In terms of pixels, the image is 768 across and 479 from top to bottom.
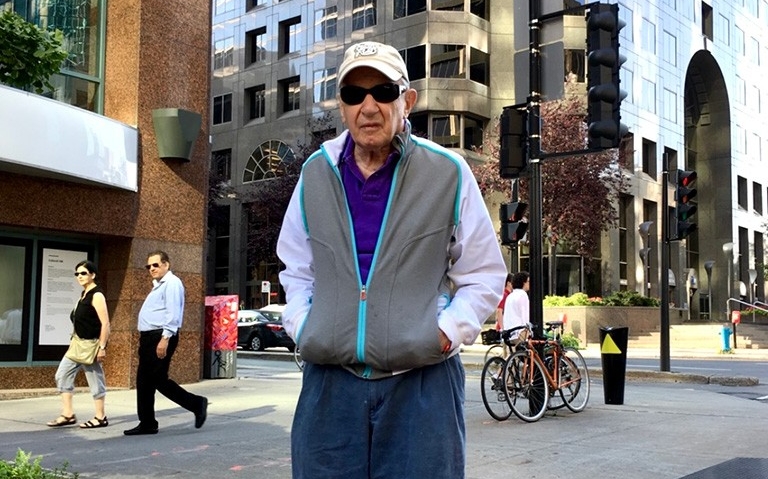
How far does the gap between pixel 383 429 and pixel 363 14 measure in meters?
43.3

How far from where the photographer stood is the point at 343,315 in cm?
263

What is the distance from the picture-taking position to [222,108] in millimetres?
51250

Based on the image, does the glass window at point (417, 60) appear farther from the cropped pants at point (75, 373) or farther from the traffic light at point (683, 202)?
the cropped pants at point (75, 373)

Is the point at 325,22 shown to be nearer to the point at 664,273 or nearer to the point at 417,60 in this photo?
the point at 417,60

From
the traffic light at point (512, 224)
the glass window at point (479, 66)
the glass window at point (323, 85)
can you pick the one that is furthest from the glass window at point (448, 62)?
the traffic light at point (512, 224)

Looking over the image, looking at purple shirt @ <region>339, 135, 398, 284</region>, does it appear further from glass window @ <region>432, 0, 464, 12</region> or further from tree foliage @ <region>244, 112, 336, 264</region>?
glass window @ <region>432, 0, 464, 12</region>

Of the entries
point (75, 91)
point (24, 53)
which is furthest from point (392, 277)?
point (75, 91)

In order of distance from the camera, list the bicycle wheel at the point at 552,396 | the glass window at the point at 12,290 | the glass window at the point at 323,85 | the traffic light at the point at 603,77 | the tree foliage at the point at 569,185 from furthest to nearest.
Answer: the glass window at the point at 323,85 → the tree foliage at the point at 569,185 → the glass window at the point at 12,290 → the bicycle wheel at the point at 552,396 → the traffic light at the point at 603,77

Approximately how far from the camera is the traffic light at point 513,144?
10.5 m

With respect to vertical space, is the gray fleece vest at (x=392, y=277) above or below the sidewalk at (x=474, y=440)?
above

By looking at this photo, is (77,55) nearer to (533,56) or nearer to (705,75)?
(533,56)

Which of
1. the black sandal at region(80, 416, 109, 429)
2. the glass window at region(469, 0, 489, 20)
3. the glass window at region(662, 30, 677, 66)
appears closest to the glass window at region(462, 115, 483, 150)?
the glass window at region(469, 0, 489, 20)

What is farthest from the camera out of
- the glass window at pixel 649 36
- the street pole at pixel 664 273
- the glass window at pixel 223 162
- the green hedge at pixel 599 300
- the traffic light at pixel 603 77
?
the glass window at pixel 223 162

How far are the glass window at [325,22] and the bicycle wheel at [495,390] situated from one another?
A: 38035 millimetres
